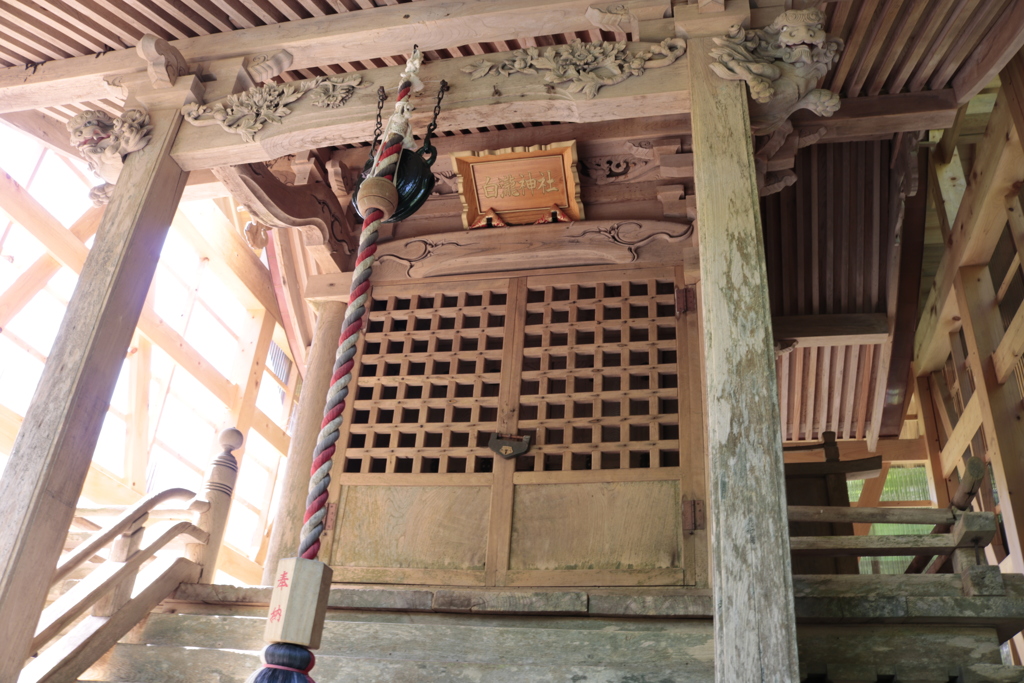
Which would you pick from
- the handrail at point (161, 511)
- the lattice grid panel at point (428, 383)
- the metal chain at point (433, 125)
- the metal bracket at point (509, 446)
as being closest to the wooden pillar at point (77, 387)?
the handrail at point (161, 511)

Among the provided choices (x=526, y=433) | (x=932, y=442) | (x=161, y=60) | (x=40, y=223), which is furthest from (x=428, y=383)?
(x=932, y=442)

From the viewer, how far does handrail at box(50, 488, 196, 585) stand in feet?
11.3

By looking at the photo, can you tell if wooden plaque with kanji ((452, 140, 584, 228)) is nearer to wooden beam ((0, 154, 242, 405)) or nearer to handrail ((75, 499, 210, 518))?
handrail ((75, 499, 210, 518))

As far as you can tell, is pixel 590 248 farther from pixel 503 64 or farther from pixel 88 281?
pixel 88 281

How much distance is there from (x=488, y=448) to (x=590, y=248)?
1304mm

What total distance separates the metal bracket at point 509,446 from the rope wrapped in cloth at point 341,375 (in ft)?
5.65

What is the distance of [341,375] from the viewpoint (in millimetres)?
2719

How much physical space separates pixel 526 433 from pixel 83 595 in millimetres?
2216

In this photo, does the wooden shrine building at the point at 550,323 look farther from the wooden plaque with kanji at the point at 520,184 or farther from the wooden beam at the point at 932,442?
the wooden beam at the point at 932,442

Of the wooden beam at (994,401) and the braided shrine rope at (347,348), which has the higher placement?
the wooden beam at (994,401)

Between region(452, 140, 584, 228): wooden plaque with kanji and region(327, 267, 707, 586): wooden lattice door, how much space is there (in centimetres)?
39

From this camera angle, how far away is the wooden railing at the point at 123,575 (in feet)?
10.9

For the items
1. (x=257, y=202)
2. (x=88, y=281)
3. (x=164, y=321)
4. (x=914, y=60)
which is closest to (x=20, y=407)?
(x=164, y=321)

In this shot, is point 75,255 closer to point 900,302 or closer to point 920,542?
point 900,302
